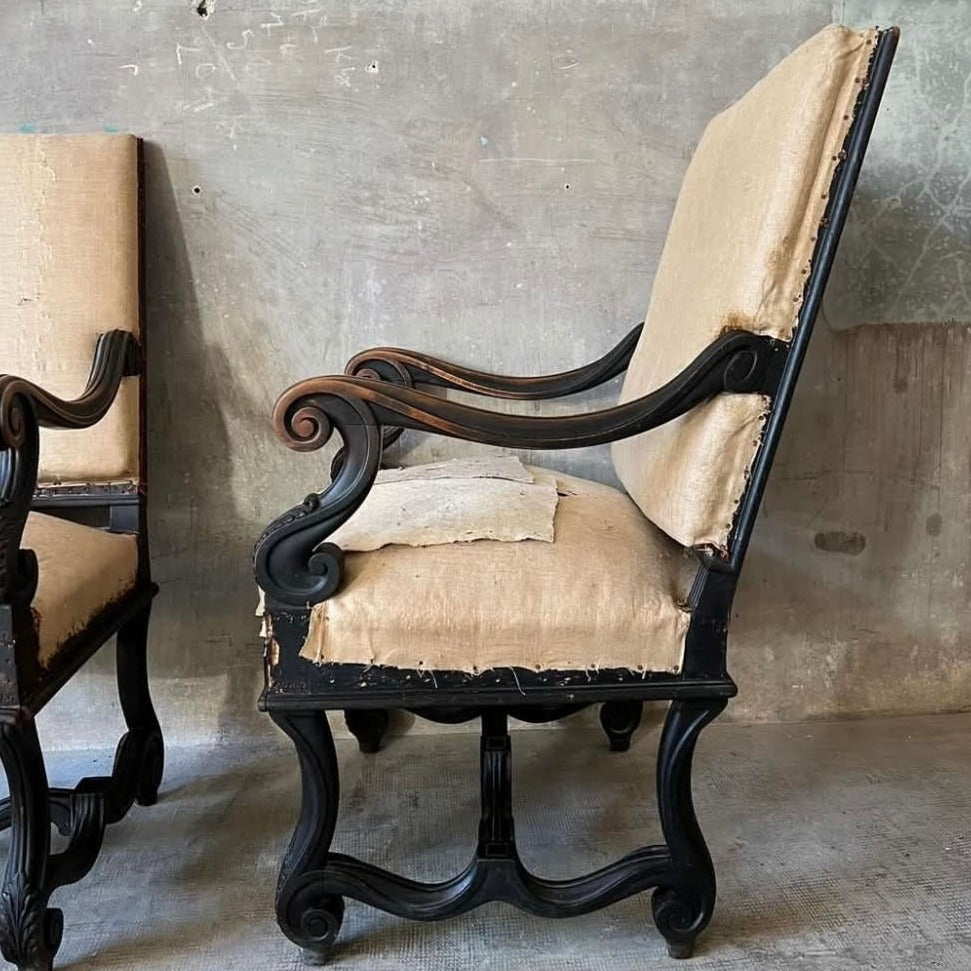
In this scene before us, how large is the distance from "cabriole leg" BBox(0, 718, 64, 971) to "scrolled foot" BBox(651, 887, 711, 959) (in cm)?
78

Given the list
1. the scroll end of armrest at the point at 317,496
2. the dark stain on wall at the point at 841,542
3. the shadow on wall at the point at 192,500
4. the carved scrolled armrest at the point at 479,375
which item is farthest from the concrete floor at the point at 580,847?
the carved scrolled armrest at the point at 479,375

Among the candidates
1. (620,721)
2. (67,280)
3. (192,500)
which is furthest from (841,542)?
(67,280)

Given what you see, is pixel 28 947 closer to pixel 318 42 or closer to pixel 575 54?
pixel 318 42

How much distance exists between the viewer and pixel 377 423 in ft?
3.22

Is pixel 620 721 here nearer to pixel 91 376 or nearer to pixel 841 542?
pixel 841 542

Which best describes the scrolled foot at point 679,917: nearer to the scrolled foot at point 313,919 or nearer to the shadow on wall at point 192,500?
the scrolled foot at point 313,919

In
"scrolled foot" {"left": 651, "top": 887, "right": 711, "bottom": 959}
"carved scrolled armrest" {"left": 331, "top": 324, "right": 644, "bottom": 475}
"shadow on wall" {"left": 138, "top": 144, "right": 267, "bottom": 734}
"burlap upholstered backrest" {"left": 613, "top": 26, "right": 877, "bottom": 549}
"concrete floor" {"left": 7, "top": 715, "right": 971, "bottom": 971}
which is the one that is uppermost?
"burlap upholstered backrest" {"left": 613, "top": 26, "right": 877, "bottom": 549}

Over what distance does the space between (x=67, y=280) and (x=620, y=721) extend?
48.6 inches

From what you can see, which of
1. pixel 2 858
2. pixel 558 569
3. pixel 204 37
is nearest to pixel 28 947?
pixel 2 858

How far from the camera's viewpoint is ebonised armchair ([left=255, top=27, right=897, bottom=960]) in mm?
970

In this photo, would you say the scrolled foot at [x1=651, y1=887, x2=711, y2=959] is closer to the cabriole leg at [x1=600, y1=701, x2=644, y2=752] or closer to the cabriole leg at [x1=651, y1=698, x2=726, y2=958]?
the cabriole leg at [x1=651, y1=698, x2=726, y2=958]

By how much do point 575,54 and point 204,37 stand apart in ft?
2.12

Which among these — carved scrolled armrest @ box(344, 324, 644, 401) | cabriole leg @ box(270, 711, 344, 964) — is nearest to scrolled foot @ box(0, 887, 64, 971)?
cabriole leg @ box(270, 711, 344, 964)

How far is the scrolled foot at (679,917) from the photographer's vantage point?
1.15 metres
